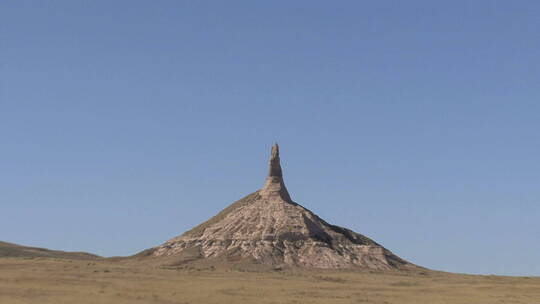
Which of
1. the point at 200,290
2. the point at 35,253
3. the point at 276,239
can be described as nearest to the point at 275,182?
the point at 276,239

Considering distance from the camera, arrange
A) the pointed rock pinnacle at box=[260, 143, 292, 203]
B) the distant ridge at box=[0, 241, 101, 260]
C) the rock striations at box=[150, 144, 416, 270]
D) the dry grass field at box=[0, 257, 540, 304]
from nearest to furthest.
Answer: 1. the dry grass field at box=[0, 257, 540, 304]
2. the rock striations at box=[150, 144, 416, 270]
3. the distant ridge at box=[0, 241, 101, 260]
4. the pointed rock pinnacle at box=[260, 143, 292, 203]

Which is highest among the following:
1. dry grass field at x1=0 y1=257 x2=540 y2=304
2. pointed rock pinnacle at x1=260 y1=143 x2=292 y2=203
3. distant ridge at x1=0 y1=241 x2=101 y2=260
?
pointed rock pinnacle at x1=260 y1=143 x2=292 y2=203

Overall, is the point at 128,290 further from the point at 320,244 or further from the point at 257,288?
the point at 320,244

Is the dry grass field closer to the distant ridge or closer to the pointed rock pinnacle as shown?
the distant ridge

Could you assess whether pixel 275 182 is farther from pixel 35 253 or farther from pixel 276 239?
pixel 35 253

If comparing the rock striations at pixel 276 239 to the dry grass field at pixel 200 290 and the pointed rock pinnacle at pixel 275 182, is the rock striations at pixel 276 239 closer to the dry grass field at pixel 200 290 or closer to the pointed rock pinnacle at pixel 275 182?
the pointed rock pinnacle at pixel 275 182

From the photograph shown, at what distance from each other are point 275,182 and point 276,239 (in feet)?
64.7

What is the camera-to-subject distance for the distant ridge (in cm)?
13407

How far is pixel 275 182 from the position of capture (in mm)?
155625

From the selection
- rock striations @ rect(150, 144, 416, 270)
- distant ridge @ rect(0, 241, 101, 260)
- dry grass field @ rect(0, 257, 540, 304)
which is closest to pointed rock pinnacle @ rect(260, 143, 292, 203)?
rock striations @ rect(150, 144, 416, 270)

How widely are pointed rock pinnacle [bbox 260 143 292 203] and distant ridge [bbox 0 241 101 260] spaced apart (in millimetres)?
40456

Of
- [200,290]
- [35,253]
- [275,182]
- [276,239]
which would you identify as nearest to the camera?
[200,290]

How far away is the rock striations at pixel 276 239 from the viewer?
133875 mm

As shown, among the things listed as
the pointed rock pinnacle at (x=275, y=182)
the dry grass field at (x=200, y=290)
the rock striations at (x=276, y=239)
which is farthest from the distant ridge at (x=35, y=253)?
the pointed rock pinnacle at (x=275, y=182)
